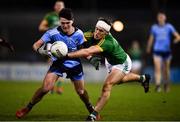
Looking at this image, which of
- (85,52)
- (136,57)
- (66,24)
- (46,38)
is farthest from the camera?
(136,57)

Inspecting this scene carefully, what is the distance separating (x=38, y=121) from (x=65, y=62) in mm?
1424

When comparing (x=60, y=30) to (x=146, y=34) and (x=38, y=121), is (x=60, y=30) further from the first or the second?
(x=146, y=34)

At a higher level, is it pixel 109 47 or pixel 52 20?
pixel 109 47

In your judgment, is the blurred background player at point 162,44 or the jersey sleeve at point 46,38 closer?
the jersey sleeve at point 46,38

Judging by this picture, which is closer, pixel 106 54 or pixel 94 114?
pixel 94 114

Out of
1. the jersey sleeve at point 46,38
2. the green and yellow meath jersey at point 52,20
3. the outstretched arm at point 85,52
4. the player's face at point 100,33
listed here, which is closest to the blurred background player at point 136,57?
the green and yellow meath jersey at point 52,20

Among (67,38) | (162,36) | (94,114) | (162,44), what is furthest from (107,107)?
(162,36)

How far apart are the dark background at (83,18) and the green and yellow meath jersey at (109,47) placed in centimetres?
1686

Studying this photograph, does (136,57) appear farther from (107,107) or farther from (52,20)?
(107,107)

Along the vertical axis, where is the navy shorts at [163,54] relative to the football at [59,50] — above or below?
below

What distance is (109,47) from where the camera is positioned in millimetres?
12070

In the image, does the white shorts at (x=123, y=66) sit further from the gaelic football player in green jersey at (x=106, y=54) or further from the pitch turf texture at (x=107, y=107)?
the pitch turf texture at (x=107, y=107)

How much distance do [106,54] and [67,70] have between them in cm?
84

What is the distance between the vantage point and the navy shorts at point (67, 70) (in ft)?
41.0
